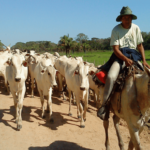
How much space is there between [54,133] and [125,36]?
166 inches

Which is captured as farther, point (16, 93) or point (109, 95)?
point (16, 93)

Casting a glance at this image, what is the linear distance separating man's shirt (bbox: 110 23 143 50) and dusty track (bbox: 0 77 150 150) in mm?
3297

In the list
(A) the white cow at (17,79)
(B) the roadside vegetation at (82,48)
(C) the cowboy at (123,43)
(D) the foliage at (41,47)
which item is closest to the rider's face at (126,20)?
(C) the cowboy at (123,43)

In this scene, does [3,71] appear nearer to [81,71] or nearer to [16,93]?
[16,93]

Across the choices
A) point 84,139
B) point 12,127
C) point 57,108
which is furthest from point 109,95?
point 57,108

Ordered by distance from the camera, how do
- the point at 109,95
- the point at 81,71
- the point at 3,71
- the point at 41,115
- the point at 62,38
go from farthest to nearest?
the point at 62,38 → the point at 3,71 → the point at 41,115 → the point at 81,71 → the point at 109,95

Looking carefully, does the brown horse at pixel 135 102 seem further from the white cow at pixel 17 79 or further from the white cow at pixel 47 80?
the white cow at pixel 17 79

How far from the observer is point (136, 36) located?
14.2 ft

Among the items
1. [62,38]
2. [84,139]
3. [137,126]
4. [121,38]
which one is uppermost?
[62,38]

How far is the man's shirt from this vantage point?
13.8 ft

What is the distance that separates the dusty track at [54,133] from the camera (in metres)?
5.67

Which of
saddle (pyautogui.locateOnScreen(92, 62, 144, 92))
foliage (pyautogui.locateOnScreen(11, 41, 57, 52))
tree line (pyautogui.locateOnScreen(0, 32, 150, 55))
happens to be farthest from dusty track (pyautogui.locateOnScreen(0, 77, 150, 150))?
foliage (pyautogui.locateOnScreen(11, 41, 57, 52))

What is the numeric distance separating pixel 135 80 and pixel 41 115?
5.24m

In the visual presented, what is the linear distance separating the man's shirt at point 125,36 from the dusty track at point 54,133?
10.8ft
